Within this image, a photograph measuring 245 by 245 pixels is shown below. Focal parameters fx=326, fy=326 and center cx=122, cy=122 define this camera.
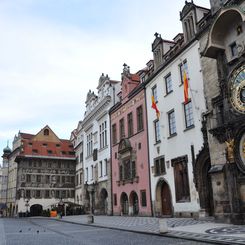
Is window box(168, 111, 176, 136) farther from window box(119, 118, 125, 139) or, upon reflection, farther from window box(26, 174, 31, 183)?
window box(26, 174, 31, 183)

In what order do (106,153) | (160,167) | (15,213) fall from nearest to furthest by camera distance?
1. (160,167)
2. (106,153)
3. (15,213)

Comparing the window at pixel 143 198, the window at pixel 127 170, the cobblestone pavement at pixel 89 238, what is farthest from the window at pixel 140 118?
the cobblestone pavement at pixel 89 238

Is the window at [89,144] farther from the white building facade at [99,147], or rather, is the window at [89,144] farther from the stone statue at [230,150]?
the stone statue at [230,150]

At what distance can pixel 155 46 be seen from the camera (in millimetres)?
30781

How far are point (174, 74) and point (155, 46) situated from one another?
5261 mm

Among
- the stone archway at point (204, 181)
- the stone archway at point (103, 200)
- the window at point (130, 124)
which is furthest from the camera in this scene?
the stone archway at point (103, 200)

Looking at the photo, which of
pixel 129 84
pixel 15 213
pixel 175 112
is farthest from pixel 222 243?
pixel 15 213

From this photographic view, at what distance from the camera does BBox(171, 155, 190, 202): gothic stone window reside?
79.1ft

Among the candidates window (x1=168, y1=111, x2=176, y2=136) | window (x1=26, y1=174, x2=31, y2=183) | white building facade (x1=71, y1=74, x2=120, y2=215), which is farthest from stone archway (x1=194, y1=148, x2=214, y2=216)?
window (x1=26, y1=174, x2=31, y2=183)

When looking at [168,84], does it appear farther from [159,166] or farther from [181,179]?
Result: [181,179]

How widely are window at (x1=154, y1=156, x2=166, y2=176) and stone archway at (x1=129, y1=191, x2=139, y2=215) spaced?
5.69 m

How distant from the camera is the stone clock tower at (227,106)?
1650 cm

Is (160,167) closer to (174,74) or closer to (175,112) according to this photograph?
(175,112)

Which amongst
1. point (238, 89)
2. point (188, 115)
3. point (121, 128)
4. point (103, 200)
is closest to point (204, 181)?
point (188, 115)
